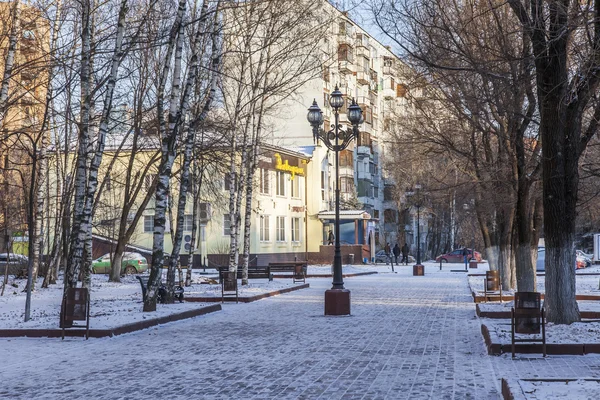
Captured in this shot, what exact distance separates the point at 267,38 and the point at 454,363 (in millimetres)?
20382

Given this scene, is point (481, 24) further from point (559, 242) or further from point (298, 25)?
point (298, 25)

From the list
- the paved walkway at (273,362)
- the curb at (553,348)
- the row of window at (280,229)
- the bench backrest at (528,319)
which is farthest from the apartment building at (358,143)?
the curb at (553,348)

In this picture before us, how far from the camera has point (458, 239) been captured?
10719 cm

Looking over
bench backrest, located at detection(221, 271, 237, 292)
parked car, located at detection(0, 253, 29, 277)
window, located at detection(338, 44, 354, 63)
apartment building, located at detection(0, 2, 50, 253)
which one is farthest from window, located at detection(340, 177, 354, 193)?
bench backrest, located at detection(221, 271, 237, 292)

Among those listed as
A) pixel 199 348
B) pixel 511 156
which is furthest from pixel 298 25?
pixel 199 348

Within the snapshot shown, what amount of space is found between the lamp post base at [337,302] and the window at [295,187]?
47.7m

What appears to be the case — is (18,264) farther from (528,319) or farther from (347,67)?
(347,67)

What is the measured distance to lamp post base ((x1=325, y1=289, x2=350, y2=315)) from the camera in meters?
21.7

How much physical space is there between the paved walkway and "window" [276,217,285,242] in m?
45.9

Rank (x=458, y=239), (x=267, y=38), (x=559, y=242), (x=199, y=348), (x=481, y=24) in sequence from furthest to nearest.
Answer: (x=458, y=239)
(x=267, y=38)
(x=481, y=24)
(x=559, y=242)
(x=199, y=348)

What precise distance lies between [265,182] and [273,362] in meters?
51.2

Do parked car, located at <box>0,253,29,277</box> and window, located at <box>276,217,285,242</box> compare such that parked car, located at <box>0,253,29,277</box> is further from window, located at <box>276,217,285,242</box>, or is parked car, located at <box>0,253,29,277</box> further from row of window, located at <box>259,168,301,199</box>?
window, located at <box>276,217,285,242</box>

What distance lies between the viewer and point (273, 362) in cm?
1298

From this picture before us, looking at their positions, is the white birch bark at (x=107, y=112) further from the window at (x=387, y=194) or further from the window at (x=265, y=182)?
the window at (x=387, y=194)
